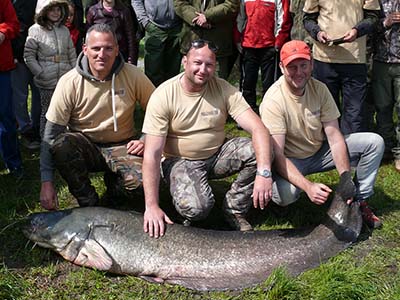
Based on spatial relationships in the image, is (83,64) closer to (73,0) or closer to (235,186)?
(235,186)

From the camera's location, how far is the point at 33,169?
6434 millimetres

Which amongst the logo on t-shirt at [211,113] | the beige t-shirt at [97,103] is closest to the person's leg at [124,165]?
the beige t-shirt at [97,103]

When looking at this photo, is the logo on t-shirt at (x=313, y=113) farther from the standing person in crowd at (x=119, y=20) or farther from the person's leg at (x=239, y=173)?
the standing person in crowd at (x=119, y=20)

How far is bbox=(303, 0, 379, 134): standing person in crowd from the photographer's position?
5988 mm

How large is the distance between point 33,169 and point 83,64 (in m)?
1.83

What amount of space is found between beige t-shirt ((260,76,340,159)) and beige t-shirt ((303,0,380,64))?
44.9 inches

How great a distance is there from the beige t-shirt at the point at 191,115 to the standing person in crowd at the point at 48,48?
6.86 ft

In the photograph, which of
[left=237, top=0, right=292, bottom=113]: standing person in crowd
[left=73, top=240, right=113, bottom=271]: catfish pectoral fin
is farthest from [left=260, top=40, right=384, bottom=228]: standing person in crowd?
[left=237, top=0, right=292, bottom=113]: standing person in crowd

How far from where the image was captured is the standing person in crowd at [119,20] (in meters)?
7.43

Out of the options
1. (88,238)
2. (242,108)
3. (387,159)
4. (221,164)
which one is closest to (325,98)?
(242,108)

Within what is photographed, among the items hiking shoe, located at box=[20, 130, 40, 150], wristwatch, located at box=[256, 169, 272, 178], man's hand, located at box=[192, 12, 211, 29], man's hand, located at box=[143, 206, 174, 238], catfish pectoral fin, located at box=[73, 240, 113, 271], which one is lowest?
hiking shoe, located at box=[20, 130, 40, 150]

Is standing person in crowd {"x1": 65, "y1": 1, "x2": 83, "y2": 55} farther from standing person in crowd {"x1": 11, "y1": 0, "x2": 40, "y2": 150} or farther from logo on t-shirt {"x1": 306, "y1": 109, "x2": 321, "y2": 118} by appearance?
logo on t-shirt {"x1": 306, "y1": 109, "x2": 321, "y2": 118}

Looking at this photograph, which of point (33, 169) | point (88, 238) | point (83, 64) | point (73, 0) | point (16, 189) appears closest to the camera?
point (88, 238)

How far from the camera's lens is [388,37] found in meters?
6.20
